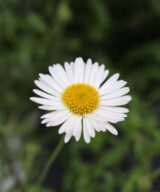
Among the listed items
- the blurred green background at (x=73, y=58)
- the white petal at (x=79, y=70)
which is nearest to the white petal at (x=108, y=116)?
the white petal at (x=79, y=70)

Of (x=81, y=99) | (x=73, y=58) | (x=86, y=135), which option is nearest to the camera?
(x=86, y=135)

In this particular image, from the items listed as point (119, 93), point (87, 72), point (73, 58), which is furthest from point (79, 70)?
point (73, 58)

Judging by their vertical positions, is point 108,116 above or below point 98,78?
below

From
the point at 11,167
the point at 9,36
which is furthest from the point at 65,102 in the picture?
the point at 9,36

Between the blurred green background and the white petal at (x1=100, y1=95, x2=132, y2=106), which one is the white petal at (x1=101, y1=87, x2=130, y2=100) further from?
the blurred green background

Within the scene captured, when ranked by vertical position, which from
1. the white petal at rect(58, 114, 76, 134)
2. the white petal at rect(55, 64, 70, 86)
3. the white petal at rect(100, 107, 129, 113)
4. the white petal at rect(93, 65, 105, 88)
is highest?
the white petal at rect(55, 64, 70, 86)

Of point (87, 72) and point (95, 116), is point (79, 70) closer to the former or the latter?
point (87, 72)

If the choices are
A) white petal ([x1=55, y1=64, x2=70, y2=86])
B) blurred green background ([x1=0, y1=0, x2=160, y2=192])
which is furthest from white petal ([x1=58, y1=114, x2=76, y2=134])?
blurred green background ([x1=0, y1=0, x2=160, y2=192])
